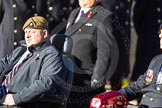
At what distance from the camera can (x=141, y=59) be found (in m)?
9.10

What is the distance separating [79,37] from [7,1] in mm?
961

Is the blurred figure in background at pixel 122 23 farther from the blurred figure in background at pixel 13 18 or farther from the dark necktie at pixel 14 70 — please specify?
the dark necktie at pixel 14 70

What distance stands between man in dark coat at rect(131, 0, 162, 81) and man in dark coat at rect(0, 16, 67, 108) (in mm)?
2292

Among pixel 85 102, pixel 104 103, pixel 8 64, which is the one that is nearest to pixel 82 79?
pixel 85 102

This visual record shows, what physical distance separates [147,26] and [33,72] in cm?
265

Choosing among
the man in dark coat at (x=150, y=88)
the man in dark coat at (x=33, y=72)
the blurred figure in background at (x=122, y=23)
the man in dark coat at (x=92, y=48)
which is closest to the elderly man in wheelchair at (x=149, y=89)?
the man in dark coat at (x=150, y=88)

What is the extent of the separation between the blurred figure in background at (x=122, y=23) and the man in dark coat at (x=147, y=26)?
123 mm

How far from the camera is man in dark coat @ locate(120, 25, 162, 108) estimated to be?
6354 millimetres

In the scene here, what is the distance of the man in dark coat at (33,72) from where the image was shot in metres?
6.42

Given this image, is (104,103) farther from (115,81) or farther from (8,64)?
(115,81)

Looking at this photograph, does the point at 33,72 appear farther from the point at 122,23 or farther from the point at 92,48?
the point at 122,23

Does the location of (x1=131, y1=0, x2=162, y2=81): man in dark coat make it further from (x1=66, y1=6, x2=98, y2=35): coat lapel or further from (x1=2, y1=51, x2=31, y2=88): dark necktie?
(x1=2, y1=51, x2=31, y2=88): dark necktie

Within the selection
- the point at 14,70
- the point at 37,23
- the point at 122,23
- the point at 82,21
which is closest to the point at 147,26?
the point at 122,23

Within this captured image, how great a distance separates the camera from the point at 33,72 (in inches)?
261
